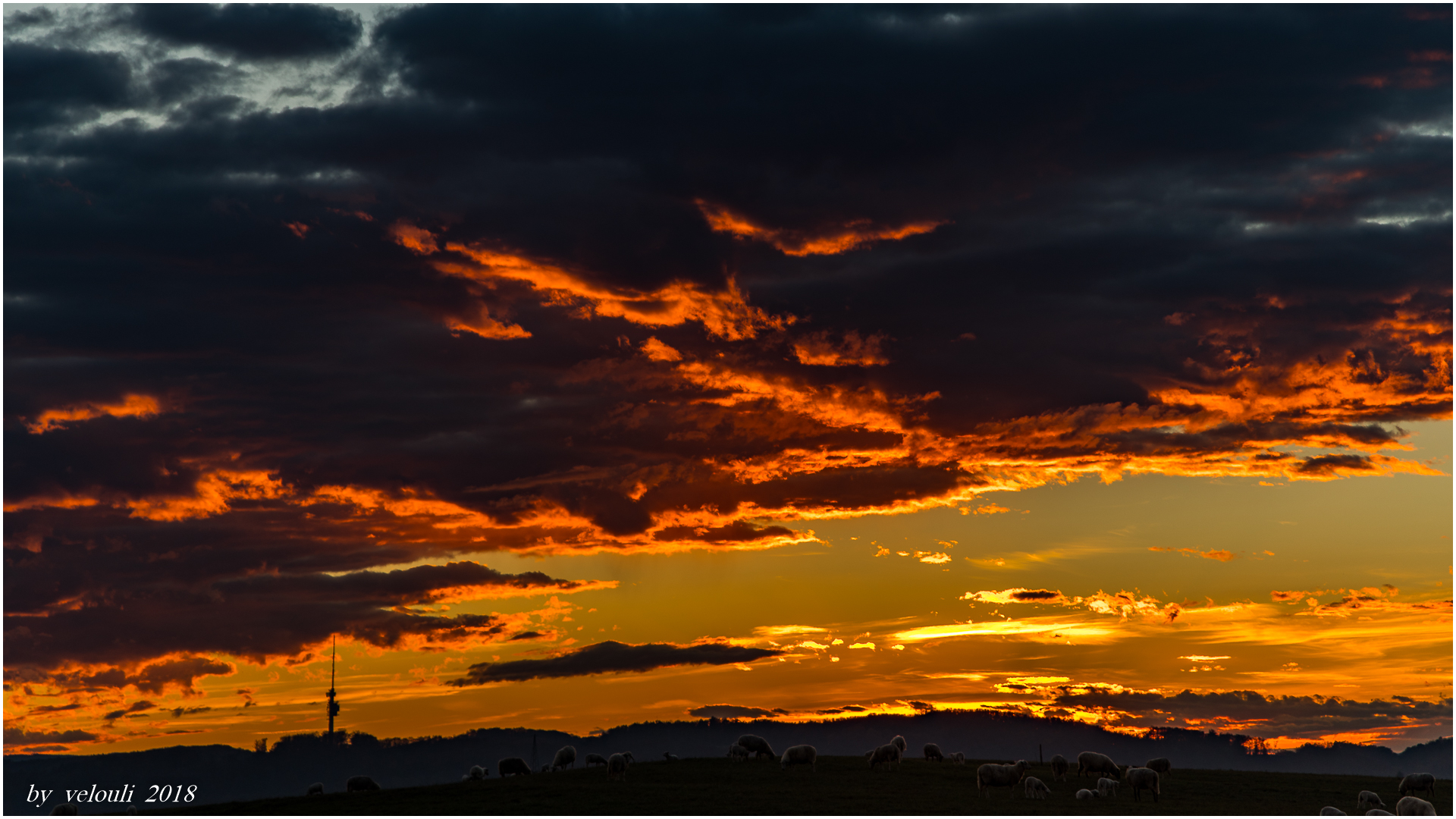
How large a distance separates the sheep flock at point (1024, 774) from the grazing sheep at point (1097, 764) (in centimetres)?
6

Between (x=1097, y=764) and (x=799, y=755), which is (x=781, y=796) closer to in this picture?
(x=799, y=755)

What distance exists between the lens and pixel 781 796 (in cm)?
6625

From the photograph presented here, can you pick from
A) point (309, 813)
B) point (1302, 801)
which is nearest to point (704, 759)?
point (309, 813)

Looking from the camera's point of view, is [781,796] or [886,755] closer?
[781,796]

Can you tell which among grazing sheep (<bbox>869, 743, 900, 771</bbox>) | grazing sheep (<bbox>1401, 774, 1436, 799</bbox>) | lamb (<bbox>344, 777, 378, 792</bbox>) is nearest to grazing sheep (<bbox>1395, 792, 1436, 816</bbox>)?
grazing sheep (<bbox>1401, 774, 1436, 799</bbox>)

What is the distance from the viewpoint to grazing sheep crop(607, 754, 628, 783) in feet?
259

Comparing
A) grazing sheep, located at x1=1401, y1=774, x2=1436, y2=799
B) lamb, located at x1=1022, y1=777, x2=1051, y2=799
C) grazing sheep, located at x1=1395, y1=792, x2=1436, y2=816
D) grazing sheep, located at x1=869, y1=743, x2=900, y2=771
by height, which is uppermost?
grazing sheep, located at x1=869, y1=743, x2=900, y2=771

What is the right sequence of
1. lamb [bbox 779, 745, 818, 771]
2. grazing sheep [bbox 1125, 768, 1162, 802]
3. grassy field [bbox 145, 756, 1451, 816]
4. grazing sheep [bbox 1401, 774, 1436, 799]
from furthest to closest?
grazing sheep [bbox 1401, 774, 1436, 799] < lamb [bbox 779, 745, 818, 771] < grazing sheep [bbox 1125, 768, 1162, 802] < grassy field [bbox 145, 756, 1451, 816]

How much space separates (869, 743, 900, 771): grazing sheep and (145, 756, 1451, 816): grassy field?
1159 mm

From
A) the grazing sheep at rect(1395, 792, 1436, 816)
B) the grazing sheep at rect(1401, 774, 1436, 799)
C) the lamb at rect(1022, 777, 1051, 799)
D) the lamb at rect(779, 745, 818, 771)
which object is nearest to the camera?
the grazing sheep at rect(1395, 792, 1436, 816)

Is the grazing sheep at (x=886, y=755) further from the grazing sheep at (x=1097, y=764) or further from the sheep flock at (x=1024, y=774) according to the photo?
the grazing sheep at (x=1097, y=764)

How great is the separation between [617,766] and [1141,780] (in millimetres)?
35341

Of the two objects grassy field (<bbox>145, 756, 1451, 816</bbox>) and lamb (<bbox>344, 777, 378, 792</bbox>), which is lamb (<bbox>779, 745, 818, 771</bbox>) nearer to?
grassy field (<bbox>145, 756, 1451, 816</bbox>)

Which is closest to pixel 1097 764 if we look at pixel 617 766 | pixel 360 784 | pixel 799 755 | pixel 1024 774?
pixel 1024 774
